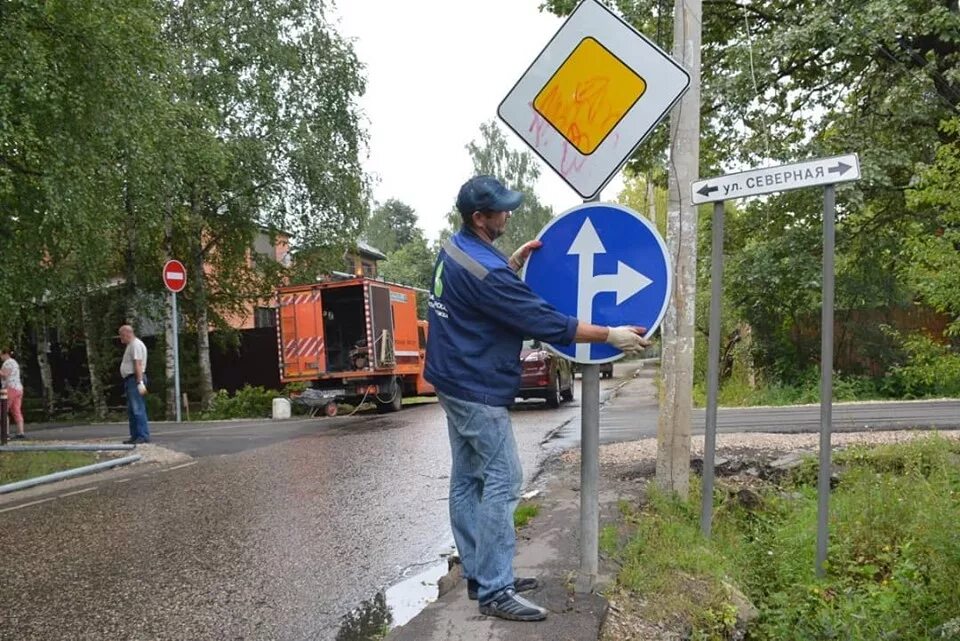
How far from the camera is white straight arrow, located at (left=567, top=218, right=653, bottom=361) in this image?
3.53 meters

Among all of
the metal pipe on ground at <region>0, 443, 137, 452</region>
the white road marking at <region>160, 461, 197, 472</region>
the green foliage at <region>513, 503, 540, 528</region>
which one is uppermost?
the green foliage at <region>513, 503, 540, 528</region>

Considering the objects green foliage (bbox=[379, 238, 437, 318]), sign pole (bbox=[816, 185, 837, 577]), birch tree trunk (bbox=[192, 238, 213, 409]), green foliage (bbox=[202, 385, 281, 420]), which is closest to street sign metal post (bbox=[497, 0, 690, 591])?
sign pole (bbox=[816, 185, 837, 577])

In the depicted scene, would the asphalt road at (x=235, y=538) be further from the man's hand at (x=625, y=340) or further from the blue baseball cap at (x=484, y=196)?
the blue baseball cap at (x=484, y=196)

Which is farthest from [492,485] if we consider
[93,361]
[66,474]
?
[93,361]

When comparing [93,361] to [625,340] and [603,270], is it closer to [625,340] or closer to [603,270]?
[603,270]

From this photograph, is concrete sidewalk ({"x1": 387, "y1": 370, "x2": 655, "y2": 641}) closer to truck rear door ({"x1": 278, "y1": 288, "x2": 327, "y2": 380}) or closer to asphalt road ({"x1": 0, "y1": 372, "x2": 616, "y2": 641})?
asphalt road ({"x1": 0, "y1": 372, "x2": 616, "y2": 641})

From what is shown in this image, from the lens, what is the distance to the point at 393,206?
94.6m

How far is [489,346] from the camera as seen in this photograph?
3.40 m

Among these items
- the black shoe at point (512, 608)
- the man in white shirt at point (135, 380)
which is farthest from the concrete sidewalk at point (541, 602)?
the man in white shirt at point (135, 380)

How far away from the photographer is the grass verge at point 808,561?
11.9 ft

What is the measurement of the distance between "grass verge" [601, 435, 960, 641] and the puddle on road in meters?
1.09

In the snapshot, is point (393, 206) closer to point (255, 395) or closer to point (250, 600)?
point (255, 395)

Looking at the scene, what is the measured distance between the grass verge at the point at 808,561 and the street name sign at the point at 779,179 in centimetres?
188

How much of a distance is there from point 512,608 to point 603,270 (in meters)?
1.52
